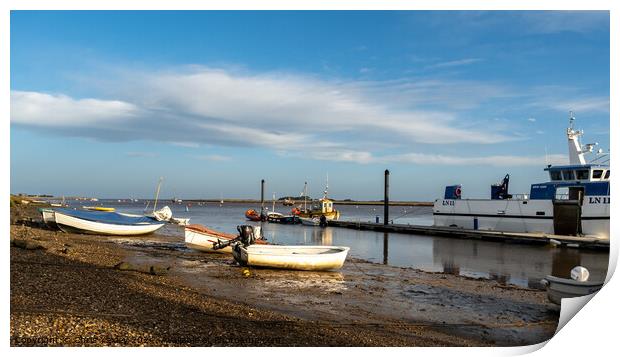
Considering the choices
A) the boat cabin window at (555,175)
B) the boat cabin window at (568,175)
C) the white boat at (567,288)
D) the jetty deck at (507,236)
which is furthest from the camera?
the boat cabin window at (555,175)

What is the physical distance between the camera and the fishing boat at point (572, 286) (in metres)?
12.4

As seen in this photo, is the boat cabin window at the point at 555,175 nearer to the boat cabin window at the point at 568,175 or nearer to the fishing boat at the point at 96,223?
the boat cabin window at the point at 568,175

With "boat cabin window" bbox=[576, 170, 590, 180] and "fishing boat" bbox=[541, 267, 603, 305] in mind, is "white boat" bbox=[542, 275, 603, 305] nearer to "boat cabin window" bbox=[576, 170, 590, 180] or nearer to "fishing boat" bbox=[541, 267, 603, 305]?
"fishing boat" bbox=[541, 267, 603, 305]

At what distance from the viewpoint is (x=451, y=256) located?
28609 millimetres

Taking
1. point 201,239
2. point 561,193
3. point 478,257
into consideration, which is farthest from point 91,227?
point 561,193

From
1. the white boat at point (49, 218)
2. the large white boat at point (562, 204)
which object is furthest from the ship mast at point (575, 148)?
the white boat at point (49, 218)

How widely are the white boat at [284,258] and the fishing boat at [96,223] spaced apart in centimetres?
1561

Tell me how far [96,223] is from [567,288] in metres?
28.2

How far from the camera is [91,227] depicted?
31453mm

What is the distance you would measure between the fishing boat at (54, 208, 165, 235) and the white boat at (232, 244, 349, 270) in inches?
614
